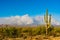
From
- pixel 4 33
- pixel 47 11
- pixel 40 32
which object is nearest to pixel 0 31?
pixel 4 33

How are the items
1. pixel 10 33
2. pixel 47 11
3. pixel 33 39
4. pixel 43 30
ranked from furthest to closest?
pixel 43 30 → pixel 10 33 → pixel 47 11 → pixel 33 39

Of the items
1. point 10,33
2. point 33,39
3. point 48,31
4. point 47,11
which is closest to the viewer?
point 33,39

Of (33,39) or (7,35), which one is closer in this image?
(33,39)

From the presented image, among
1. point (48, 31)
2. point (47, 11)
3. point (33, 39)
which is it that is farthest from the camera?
point (48, 31)

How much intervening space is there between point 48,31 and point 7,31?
968 cm

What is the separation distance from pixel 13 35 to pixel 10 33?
917 millimetres

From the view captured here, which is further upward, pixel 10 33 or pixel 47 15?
pixel 47 15

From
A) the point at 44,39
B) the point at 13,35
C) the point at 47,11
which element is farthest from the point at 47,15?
the point at 13,35

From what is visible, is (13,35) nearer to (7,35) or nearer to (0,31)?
(7,35)

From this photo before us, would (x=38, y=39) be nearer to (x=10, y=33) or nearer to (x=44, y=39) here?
(x=44, y=39)

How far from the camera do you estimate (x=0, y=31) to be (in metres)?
43.7

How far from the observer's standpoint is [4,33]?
132ft

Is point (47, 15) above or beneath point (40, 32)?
above

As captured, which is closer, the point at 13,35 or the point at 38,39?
the point at 38,39
